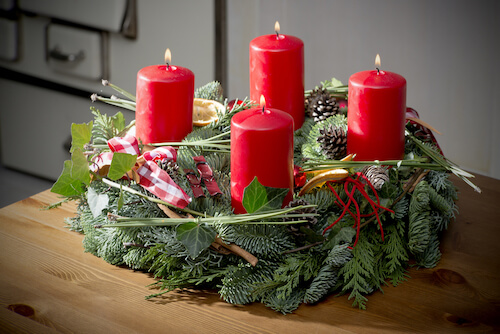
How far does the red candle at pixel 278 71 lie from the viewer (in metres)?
0.76

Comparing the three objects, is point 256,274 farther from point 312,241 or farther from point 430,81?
point 430,81

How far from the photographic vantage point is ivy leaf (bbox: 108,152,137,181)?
0.58 m

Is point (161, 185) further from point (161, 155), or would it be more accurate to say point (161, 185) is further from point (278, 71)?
point (278, 71)

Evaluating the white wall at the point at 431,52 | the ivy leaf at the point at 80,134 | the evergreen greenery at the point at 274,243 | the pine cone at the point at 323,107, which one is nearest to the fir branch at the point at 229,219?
the evergreen greenery at the point at 274,243

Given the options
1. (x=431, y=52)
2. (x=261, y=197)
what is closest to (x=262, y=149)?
(x=261, y=197)

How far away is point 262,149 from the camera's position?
1.87ft

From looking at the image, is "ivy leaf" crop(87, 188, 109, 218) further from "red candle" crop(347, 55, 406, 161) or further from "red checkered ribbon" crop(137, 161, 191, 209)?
"red candle" crop(347, 55, 406, 161)

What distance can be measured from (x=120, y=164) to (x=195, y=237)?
4.6 inches

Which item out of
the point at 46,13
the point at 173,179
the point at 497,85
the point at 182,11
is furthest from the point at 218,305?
the point at 46,13

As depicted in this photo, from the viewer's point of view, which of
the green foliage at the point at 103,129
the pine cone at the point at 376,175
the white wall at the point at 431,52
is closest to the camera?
the pine cone at the point at 376,175

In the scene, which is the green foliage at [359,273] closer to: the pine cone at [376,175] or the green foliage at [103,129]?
the pine cone at [376,175]

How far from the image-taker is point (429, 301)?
549 mm

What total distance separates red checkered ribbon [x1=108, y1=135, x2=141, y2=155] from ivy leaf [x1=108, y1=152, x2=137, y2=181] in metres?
0.06

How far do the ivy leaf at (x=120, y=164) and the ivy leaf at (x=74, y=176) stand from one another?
0.05 m
